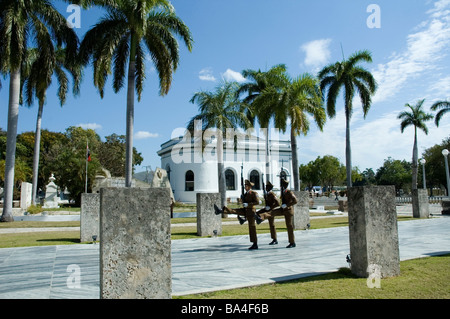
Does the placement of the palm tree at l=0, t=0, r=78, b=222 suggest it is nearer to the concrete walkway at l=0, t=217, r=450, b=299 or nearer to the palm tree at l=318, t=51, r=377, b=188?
the concrete walkway at l=0, t=217, r=450, b=299

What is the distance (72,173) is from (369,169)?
102 metres

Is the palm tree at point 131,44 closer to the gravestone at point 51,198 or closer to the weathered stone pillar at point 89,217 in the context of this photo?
the weathered stone pillar at point 89,217

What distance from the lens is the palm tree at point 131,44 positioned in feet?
54.0

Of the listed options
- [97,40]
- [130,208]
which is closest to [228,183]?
[97,40]

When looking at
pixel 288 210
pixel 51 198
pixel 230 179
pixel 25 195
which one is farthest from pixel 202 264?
pixel 230 179

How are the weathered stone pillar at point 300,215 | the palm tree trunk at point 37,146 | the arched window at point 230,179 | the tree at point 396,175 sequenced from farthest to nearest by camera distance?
the tree at point 396,175, the arched window at point 230,179, the palm tree trunk at point 37,146, the weathered stone pillar at point 300,215

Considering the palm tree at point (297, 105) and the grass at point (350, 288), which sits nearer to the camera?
the grass at point (350, 288)

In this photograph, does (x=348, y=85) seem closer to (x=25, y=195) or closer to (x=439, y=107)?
(x=439, y=107)

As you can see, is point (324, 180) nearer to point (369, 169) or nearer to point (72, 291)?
point (369, 169)

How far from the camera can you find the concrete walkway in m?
4.96

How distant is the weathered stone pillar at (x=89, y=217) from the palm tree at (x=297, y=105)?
11857 millimetres

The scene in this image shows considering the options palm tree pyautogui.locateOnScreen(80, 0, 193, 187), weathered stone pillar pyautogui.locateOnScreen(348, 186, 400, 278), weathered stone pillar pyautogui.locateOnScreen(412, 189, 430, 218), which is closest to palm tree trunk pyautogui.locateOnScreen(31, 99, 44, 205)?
palm tree pyautogui.locateOnScreen(80, 0, 193, 187)

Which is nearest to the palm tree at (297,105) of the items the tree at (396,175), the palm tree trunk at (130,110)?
the palm tree trunk at (130,110)

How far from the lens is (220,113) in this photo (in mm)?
21094
